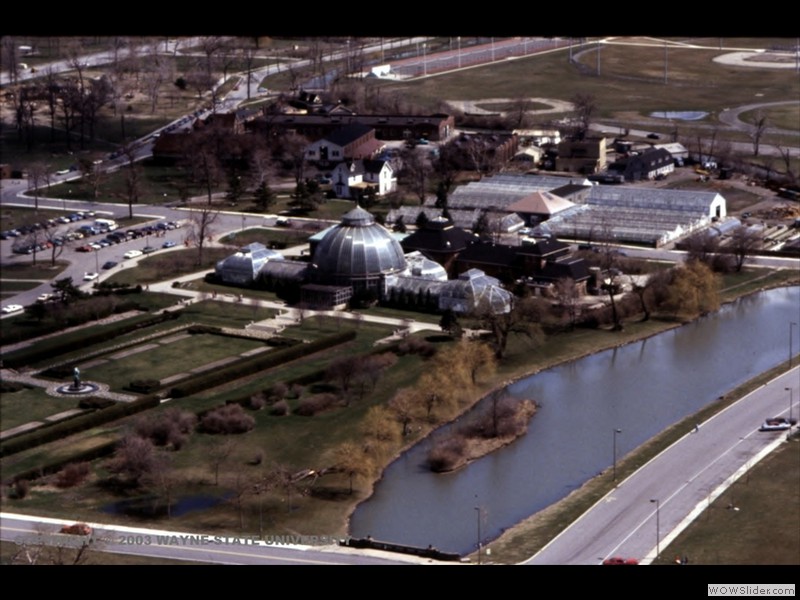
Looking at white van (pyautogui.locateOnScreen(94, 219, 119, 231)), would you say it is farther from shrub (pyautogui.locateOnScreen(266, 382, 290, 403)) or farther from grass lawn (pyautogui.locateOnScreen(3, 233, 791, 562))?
shrub (pyautogui.locateOnScreen(266, 382, 290, 403))

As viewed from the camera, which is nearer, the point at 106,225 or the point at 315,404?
the point at 315,404

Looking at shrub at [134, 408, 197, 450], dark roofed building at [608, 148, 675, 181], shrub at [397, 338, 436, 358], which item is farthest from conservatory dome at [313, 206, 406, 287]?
dark roofed building at [608, 148, 675, 181]

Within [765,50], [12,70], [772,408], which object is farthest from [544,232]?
[765,50]

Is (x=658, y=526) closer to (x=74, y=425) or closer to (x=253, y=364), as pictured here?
(x=74, y=425)

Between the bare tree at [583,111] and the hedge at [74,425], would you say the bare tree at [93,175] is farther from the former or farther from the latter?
the hedge at [74,425]

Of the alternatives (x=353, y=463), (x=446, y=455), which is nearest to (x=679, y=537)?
(x=446, y=455)

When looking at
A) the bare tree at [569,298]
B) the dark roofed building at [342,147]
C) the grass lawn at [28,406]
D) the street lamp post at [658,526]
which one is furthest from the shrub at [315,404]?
the dark roofed building at [342,147]
